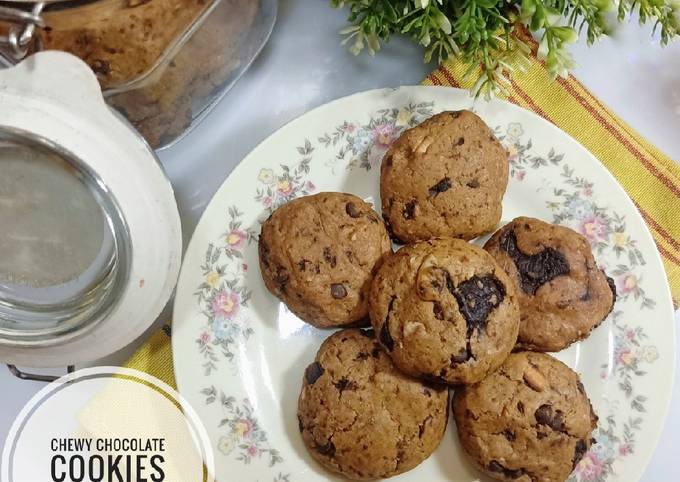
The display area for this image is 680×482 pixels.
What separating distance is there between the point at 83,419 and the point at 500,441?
0.67 m

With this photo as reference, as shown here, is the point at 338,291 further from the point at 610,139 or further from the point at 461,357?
the point at 610,139

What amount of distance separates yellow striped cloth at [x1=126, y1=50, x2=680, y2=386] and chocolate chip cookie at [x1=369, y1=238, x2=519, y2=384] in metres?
0.36

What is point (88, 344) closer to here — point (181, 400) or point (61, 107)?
point (181, 400)

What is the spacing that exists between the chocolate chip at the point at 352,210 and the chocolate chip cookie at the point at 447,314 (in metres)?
0.11

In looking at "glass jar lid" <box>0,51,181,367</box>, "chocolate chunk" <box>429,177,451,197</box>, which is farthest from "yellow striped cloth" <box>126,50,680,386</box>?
"glass jar lid" <box>0,51,181,367</box>

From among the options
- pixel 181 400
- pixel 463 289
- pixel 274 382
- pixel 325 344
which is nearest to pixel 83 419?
pixel 181 400

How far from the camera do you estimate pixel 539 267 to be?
1.05 meters

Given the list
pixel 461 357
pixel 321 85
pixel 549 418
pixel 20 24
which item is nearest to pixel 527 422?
pixel 549 418

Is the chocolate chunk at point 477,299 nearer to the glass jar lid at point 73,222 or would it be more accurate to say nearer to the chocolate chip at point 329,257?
the chocolate chip at point 329,257

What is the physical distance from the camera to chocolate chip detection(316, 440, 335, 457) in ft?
3.35

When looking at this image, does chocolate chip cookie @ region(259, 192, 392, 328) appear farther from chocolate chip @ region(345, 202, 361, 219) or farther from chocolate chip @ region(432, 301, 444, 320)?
chocolate chip @ region(432, 301, 444, 320)

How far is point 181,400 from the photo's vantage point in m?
1.11

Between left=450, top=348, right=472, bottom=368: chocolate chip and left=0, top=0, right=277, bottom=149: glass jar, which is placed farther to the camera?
left=450, top=348, right=472, bottom=368: chocolate chip

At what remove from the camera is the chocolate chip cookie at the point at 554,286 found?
1.05 meters
